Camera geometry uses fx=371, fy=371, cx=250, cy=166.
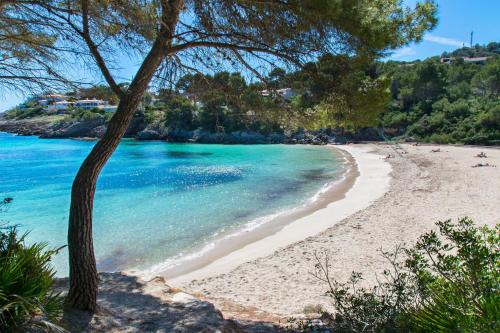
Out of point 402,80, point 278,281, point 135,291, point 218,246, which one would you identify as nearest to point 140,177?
point 218,246

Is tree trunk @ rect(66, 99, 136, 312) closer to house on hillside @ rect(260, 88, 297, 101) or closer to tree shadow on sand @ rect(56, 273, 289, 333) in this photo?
tree shadow on sand @ rect(56, 273, 289, 333)

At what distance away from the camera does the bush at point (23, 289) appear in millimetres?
2398

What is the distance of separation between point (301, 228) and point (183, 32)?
897 centimetres

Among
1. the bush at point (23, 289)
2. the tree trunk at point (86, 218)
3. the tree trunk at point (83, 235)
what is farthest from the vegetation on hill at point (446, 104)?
the bush at point (23, 289)

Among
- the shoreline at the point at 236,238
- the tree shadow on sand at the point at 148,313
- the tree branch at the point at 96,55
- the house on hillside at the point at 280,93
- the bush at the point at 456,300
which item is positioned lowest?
the shoreline at the point at 236,238

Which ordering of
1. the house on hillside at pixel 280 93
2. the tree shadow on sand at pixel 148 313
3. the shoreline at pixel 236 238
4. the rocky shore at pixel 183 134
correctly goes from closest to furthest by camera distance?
the tree shadow on sand at pixel 148 313 < the house on hillside at pixel 280 93 < the shoreline at pixel 236 238 < the rocky shore at pixel 183 134

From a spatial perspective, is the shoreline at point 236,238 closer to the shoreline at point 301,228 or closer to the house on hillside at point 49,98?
the shoreline at point 301,228

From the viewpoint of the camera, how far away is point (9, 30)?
415cm

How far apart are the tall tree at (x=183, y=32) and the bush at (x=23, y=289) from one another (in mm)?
790

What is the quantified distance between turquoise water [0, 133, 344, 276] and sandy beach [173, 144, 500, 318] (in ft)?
6.76

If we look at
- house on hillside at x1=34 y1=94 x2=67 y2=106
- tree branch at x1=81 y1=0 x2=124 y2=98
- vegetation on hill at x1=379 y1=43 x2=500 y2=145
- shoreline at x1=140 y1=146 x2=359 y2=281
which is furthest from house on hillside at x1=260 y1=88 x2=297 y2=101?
vegetation on hill at x1=379 y1=43 x2=500 y2=145

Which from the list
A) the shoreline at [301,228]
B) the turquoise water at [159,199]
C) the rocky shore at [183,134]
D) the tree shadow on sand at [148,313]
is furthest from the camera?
the rocky shore at [183,134]

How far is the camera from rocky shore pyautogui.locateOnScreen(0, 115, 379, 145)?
5188cm

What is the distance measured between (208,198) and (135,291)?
13.0 m
